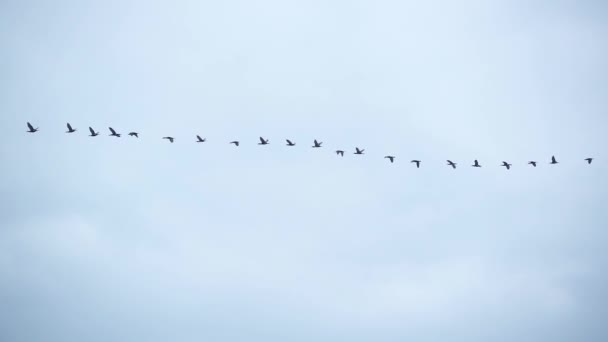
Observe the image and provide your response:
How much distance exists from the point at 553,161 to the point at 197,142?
3983 cm

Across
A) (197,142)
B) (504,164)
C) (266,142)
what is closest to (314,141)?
(266,142)

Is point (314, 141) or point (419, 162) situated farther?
point (419, 162)

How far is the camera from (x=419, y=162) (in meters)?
74.2

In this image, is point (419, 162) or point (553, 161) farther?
point (419, 162)

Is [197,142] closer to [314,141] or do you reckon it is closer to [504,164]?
[314,141]

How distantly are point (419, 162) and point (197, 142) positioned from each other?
2618cm

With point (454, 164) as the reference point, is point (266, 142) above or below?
above

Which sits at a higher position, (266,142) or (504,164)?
(266,142)

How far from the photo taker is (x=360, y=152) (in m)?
70.5

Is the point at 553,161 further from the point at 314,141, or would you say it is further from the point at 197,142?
the point at 197,142

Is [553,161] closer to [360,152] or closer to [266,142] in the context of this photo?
[360,152]

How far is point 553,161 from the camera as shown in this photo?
228 ft

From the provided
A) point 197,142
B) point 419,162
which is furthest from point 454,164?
point 197,142

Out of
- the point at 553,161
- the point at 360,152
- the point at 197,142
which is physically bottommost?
the point at 553,161
